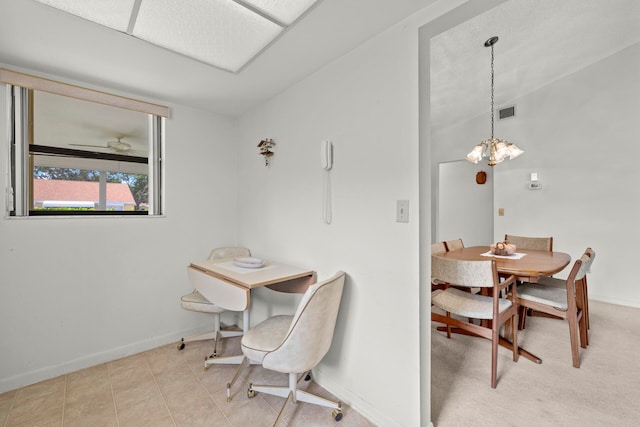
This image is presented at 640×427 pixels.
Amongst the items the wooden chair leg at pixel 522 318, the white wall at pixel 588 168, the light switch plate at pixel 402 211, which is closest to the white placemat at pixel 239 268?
the light switch plate at pixel 402 211

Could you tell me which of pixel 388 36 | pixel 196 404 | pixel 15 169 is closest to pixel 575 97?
pixel 388 36

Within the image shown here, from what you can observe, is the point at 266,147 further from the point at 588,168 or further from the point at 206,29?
the point at 588,168

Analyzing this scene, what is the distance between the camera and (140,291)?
2.38 meters

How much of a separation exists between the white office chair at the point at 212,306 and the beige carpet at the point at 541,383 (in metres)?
1.72

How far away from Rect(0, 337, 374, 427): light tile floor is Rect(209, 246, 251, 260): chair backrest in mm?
932

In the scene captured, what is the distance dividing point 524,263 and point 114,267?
3423 mm

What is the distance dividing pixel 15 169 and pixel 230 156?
1.58m

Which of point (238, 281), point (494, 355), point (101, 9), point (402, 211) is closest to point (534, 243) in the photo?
point (494, 355)

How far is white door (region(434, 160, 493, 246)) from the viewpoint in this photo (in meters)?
4.70

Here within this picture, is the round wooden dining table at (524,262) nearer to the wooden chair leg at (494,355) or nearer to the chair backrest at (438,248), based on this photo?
the chair backrest at (438,248)

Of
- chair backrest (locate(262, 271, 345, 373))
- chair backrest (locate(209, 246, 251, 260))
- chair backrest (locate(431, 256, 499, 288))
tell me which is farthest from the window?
chair backrest (locate(431, 256, 499, 288))

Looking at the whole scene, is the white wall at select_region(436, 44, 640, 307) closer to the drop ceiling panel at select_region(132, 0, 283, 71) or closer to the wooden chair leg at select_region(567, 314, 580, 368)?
the wooden chair leg at select_region(567, 314, 580, 368)

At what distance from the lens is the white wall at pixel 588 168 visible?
325 cm

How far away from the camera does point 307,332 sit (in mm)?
1475
